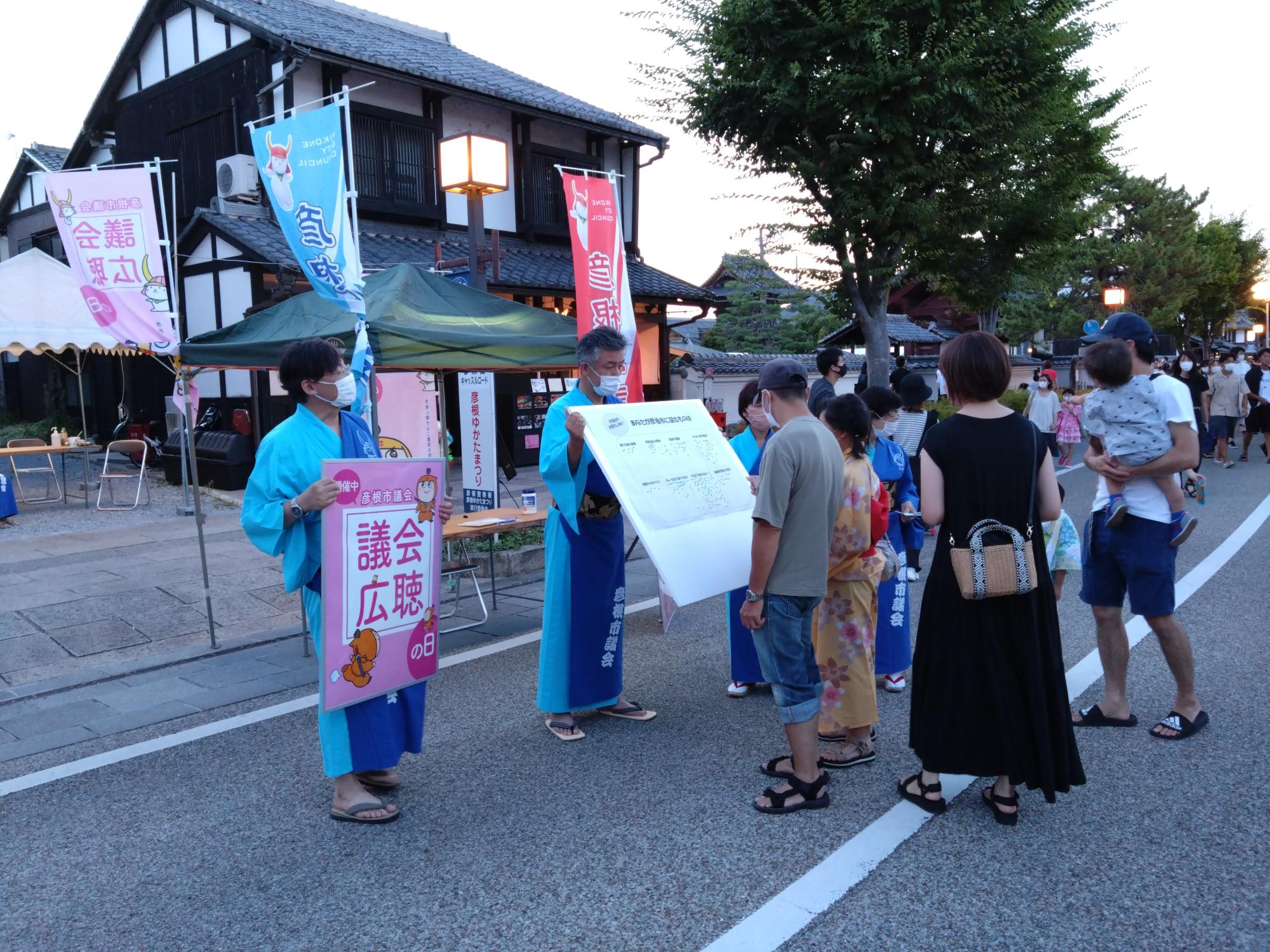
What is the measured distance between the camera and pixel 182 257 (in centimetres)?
1416

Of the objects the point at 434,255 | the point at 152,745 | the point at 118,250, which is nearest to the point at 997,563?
the point at 152,745

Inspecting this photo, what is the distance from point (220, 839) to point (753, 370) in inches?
728

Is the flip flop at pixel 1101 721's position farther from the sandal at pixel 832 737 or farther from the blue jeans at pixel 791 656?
the blue jeans at pixel 791 656

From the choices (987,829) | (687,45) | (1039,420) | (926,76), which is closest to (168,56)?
(687,45)

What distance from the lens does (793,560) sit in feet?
11.2

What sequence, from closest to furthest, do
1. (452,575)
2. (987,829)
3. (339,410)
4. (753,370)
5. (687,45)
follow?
(987,829)
(339,410)
(452,575)
(687,45)
(753,370)

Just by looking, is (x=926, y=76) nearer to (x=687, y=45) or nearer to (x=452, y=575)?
(x=687, y=45)

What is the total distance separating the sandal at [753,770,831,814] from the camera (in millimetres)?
3473

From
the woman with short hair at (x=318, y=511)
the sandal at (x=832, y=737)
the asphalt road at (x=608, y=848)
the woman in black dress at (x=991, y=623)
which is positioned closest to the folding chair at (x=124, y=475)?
the asphalt road at (x=608, y=848)

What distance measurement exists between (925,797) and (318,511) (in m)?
2.50

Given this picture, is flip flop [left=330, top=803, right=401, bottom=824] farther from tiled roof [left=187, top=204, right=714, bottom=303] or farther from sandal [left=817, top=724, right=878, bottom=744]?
tiled roof [left=187, top=204, right=714, bottom=303]

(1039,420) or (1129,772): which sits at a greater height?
(1039,420)

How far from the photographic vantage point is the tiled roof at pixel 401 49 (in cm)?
1339

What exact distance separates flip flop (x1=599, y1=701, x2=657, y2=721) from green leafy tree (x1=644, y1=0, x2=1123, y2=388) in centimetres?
1051
